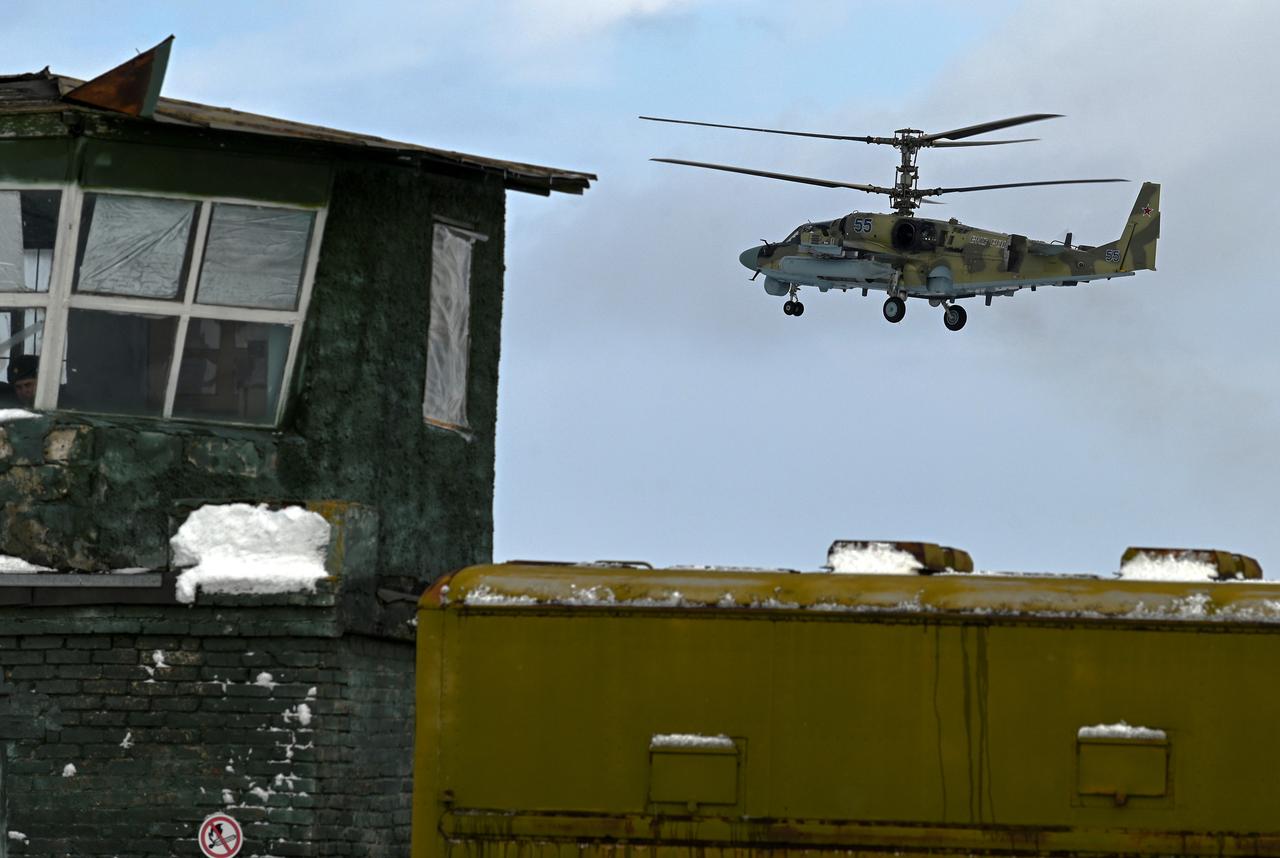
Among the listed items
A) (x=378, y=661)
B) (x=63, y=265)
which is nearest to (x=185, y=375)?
(x=63, y=265)

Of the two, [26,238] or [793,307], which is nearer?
[26,238]

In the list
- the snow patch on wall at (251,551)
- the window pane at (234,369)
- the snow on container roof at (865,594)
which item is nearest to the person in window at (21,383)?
the window pane at (234,369)

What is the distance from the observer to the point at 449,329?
1611cm

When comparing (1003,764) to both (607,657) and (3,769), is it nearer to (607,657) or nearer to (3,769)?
(607,657)

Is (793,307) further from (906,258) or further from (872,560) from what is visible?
(872,560)

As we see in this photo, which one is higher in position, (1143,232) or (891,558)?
(1143,232)

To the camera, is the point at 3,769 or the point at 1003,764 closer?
the point at 1003,764

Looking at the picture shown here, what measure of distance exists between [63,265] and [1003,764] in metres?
8.27

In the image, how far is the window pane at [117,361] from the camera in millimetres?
14102

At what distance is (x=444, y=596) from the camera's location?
387 inches

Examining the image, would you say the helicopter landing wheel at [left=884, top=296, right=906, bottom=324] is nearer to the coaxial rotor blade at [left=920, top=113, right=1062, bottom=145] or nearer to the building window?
the coaxial rotor blade at [left=920, top=113, right=1062, bottom=145]

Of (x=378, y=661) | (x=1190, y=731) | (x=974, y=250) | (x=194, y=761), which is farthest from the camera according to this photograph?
(x=974, y=250)

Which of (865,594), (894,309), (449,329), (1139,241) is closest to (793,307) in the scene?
(894,309)

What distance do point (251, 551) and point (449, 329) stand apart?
11.3ft
